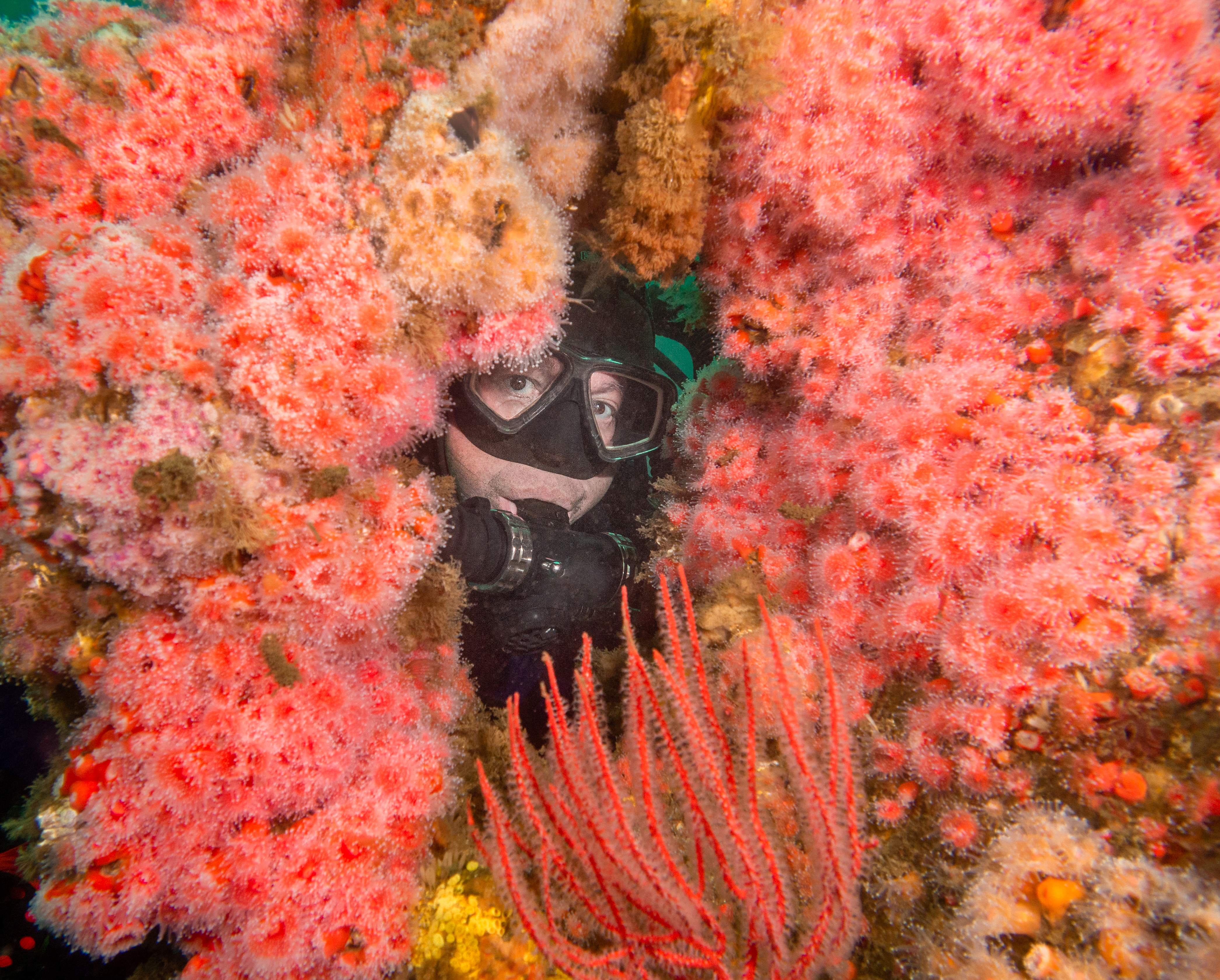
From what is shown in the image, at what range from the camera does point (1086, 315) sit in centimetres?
228

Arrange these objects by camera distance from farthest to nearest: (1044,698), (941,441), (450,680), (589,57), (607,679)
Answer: (607,679) → (450,680) → (589,57) → (941,441) → (1044,698)

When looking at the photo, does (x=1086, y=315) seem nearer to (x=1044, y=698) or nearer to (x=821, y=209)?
(x=821, y=209)

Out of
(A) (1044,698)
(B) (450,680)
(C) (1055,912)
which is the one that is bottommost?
(C) (1055,912)

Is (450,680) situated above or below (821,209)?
below

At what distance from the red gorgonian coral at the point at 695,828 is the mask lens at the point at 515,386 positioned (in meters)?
2.51

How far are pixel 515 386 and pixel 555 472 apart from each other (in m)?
0.76

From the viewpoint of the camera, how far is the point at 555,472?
14.6 ft

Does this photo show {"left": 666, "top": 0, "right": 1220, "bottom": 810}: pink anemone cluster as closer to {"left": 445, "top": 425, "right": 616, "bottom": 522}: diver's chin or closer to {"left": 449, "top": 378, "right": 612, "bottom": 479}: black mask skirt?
{"left": 449, "top": 378, "right": 612, "bottom": 479}: black mask skirt

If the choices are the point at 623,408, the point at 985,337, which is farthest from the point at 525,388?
the point at 985,337

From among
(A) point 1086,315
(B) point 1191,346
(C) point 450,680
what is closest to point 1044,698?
(B) point 1191,346

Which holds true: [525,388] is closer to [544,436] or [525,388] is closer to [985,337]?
[544,436]

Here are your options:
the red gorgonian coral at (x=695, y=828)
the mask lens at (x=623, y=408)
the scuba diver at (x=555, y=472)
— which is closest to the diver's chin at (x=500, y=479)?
the scuba diver at (x=555, y=472)

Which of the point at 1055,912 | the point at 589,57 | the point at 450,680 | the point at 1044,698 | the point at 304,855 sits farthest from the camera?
the point at 450,680

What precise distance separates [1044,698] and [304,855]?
2.94 m
